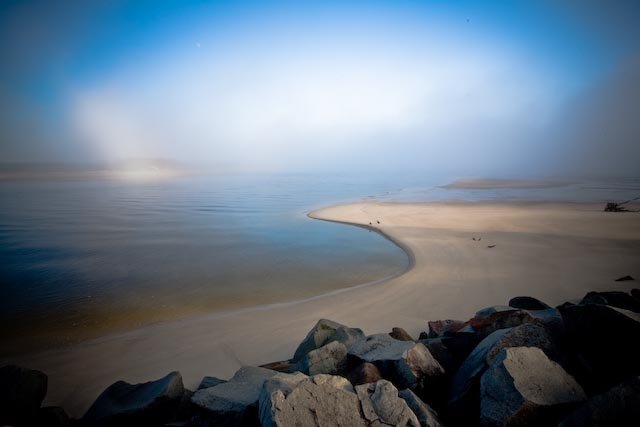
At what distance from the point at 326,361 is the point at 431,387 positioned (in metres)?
1.28

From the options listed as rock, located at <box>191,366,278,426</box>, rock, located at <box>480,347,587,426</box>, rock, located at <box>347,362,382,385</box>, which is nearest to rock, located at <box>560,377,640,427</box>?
rock, located at <box>480,347,587,426</box>

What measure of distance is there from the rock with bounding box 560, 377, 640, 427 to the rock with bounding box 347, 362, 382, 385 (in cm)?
169

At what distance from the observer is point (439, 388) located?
140 inches

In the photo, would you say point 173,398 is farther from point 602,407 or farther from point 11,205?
point 11,205

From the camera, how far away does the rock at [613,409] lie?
2090 millimetres

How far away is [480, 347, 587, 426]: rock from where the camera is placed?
2.50m

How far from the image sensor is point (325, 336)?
4.99 meters

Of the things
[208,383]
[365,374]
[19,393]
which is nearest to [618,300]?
[365,374]

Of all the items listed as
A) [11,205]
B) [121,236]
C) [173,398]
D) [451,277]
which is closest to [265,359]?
[173,398]

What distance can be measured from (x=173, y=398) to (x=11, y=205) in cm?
3485

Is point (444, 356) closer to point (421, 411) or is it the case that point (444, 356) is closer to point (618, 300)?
point (421, 411)

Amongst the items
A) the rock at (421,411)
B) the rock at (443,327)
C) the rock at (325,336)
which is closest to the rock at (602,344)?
the rock at (421,411)

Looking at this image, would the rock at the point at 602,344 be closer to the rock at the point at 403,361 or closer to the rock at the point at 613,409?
the rock at the point at 613,409

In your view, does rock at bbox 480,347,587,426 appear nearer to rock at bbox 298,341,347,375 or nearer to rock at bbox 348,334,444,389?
rock at bbox 348,334,444,389
